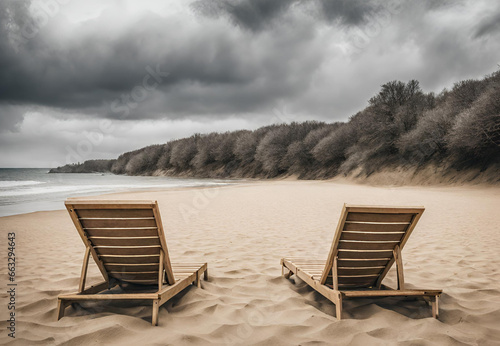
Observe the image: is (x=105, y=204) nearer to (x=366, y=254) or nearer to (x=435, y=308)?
(x=366, y=254)

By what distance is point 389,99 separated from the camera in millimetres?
34844

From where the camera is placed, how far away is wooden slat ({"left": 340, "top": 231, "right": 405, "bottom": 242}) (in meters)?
3.03

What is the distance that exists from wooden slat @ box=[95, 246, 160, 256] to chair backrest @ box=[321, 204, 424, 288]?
1797mm

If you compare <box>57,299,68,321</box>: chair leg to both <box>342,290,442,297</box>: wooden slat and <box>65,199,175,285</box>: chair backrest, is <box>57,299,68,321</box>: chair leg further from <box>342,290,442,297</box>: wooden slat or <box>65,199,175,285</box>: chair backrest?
<box>342,290,442,297</box>: wooden slat

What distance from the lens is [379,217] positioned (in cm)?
296

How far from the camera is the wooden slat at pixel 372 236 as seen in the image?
3.03m

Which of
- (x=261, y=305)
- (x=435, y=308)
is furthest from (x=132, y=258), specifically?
(x=435, y=308)

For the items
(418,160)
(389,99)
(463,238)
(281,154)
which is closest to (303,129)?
(281,154)

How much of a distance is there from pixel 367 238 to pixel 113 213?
8.25 feet

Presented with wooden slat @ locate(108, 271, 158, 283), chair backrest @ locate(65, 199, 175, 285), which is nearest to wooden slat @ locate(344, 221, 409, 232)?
chair backrest @ locate(65, 199, 175, 285)

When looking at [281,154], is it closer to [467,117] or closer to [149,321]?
[467,117]

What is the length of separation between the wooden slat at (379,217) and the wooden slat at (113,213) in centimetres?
191

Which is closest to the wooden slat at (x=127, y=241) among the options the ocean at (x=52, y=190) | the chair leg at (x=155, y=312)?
the chair leg at (x=155, y=312)

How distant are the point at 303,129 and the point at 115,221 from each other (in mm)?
57219
